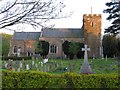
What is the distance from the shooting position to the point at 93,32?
6331 cm

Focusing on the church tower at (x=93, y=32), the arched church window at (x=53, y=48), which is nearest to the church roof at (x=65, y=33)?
the church tower at (x=93, y=32)

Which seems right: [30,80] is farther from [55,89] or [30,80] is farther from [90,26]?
[90,26]

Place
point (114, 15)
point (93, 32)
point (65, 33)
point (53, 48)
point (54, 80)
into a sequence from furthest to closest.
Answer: point (65, 33) < point (53, 48) < point (93, 32) < point (114, 15) < point (54, 80)

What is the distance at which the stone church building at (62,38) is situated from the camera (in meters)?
63.1

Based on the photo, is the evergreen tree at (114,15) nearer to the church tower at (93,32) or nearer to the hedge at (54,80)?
the church tower at (93,32)

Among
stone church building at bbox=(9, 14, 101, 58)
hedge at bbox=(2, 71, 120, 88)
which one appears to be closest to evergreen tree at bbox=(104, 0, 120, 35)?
stone church building at bbox=(9, 14, 101, 58)

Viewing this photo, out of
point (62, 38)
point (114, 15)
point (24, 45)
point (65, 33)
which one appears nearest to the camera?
point (114, 15)

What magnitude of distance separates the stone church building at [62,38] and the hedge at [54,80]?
48681 mm

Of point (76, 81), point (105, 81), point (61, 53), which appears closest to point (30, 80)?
point (76, 81)

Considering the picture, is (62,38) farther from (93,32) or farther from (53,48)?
(93,32)

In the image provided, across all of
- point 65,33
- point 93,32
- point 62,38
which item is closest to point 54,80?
point 93,32

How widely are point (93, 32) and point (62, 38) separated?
22.7 ft

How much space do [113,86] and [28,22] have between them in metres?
6.39

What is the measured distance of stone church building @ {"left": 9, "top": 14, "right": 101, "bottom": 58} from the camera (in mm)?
63125
